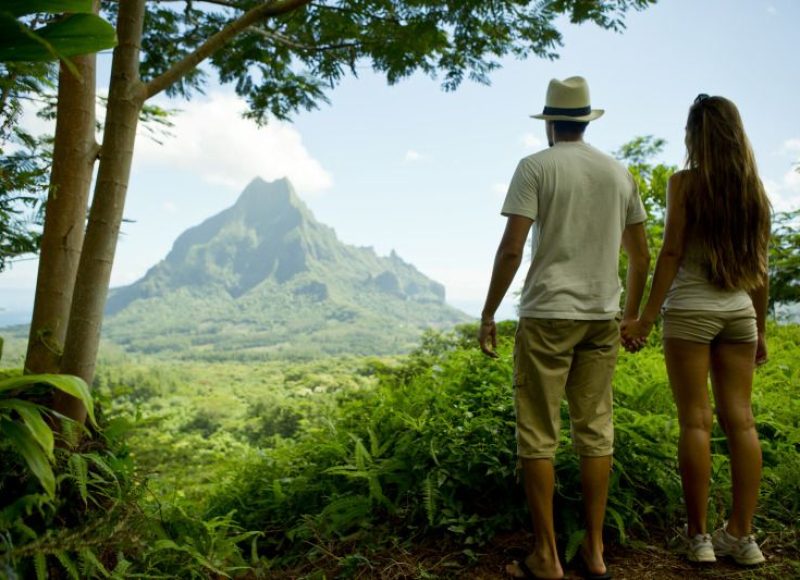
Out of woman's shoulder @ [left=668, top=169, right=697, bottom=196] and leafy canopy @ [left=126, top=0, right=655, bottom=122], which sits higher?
leafy canopy @ [left=126, top=0, right=655, bottom=122]

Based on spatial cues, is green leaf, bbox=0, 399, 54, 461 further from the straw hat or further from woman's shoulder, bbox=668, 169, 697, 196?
woman's shoulder, bbox=668, 169, 697, 196

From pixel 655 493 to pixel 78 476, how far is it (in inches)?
112

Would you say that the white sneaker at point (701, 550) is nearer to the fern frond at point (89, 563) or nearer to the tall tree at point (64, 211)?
the fern frond at point (89, 563)

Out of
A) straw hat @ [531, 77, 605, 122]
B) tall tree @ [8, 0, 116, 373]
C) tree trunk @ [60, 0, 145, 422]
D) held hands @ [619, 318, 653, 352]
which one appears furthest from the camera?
tall tree @ [8, 0, 116, 373]

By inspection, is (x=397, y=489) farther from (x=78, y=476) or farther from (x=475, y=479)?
(x=78, y=476)

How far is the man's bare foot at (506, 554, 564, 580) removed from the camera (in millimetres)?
2295

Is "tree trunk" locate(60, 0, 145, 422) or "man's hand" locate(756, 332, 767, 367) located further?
"tree trunk" locate(60, 0, 145, 422)

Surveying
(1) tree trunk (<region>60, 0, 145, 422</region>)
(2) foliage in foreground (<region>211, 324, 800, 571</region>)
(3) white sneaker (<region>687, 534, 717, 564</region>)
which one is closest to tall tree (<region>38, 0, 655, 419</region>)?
(1) tree trunk (<region>60, 0, 145, 422</region>)

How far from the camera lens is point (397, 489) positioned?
127 inches

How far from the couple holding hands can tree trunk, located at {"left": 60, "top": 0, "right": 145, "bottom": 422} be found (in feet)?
7.04

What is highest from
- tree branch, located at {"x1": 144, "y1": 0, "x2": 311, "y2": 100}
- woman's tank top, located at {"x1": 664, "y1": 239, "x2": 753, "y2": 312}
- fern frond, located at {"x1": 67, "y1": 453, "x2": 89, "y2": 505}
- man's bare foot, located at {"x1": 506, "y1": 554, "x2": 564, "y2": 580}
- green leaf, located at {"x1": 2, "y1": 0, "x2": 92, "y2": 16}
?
tree branch, located at {"x1": 144, "y1": 0, "x2": 311, "y2": 100}

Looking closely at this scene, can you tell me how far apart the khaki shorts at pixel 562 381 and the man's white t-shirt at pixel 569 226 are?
7cm

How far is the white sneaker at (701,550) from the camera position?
246 cm

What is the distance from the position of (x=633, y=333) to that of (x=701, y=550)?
101cm
